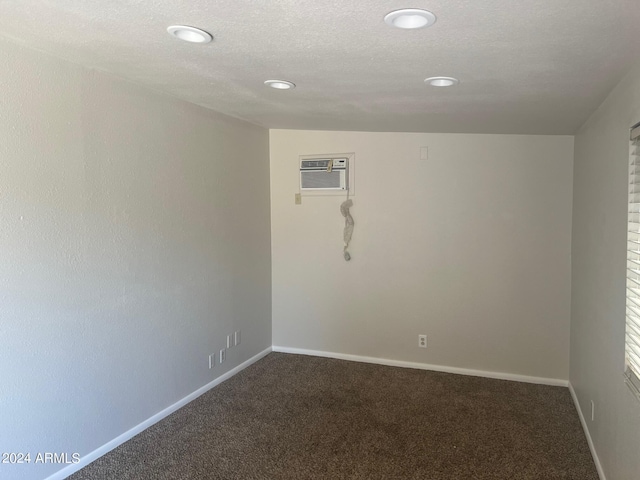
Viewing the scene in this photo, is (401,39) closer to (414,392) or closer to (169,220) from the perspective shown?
(169,220)

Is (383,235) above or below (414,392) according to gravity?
above

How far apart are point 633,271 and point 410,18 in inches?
56.5

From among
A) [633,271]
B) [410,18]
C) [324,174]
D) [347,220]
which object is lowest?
[633,271]

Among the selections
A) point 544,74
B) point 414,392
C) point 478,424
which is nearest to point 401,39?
point 544,74

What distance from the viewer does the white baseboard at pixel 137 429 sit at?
8.13 feet

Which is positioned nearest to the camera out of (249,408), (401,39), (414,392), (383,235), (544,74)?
(401,39)

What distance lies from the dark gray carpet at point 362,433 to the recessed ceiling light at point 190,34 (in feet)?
7.22

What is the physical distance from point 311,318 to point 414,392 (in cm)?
128

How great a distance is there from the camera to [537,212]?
12.5 ft

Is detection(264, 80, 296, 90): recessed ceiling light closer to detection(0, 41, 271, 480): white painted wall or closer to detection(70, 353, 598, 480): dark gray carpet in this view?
detection(0, 41, 271, 480): white painted wall

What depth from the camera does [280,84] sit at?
251 centimetres

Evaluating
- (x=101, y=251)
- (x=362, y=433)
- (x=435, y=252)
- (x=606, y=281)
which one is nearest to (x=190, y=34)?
(x=101, y=251)

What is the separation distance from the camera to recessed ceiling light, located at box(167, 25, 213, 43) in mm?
1735

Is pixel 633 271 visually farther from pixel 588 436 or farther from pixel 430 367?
pixel 430 367
